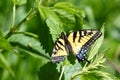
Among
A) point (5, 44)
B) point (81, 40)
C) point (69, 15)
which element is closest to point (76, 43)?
point (81, 40)

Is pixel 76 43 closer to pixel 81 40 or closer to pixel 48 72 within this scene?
pixel 81 40

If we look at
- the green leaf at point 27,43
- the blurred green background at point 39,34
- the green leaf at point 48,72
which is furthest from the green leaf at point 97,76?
the green leaf at point 27,43

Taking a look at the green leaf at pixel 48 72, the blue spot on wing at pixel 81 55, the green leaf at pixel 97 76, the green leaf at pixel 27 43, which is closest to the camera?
the green leaf at pixel 97 76

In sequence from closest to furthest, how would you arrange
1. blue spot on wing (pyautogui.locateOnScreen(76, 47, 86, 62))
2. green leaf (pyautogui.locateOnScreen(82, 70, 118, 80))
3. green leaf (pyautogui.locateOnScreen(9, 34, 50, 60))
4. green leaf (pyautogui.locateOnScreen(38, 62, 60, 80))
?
green leaf (pyautogui.locateOnScreen(82, 70, 118, 80)) < blue spot on wing (pyautogui.locateOnScreen(76, 47, 86, 62)) < green leaf (pyautogui.locateOnScreen(38, 62, 60, 80)) < green leaf (pyautogui.locateOnScreen(9, 34, 50, 60))

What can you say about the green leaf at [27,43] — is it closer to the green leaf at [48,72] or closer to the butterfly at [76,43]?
the green leaf at [48,72]

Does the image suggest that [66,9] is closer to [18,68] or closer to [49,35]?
[49,35]

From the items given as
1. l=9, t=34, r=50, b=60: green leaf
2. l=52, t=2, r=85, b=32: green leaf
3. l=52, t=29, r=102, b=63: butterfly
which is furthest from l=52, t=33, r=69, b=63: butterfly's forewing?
l=9, t=34, r=50, b=60: green leaf

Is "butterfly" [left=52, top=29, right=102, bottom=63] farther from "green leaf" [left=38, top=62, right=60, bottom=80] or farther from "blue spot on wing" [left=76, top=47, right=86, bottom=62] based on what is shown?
"green leaf" [left=38, top=62, right=60, bottom=80]
